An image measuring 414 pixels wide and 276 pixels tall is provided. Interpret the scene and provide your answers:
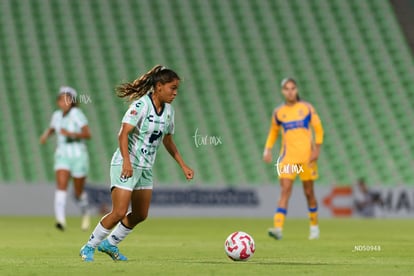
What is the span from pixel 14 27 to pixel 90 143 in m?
4.88

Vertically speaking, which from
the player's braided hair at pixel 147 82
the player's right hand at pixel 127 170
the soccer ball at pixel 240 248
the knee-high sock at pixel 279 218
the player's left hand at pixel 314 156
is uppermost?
the player's braided hair at pixel 147 82

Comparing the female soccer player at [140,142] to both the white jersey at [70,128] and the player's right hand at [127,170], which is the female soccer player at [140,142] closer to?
the player's right hand at [127,170]

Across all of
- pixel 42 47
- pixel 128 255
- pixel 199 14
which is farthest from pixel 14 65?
pixel 128 255

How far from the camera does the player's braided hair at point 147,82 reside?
846 cm

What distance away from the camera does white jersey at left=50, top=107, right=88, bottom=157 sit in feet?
50.6

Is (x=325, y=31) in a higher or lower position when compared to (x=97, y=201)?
higher

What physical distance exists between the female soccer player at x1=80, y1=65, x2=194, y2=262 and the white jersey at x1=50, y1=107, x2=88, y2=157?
6.86 meters

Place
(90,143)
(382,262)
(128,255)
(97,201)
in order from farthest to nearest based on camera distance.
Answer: (90,143), (97,201), (128,255), (382,262)

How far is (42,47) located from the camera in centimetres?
2658

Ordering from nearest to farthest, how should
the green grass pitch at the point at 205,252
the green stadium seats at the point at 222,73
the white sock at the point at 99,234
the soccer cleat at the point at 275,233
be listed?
1. the green grass pitch at the point at 205,252
2. the white sock at the point at 99,234
3. the soccer cleat at the point at 275,233
4. the green stadium seats at the point at 222,73

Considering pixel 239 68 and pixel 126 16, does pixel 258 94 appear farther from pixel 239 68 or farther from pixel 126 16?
pixel 126 16

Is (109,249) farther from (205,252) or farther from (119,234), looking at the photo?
(205,252)

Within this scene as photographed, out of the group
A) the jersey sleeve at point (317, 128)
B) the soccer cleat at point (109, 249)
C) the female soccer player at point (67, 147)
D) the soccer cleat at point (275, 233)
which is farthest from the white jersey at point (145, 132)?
the female soccer player at point (67, 147)

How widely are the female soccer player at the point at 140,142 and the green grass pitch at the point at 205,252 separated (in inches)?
16.3
